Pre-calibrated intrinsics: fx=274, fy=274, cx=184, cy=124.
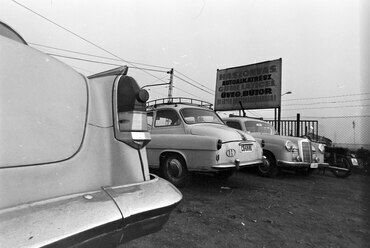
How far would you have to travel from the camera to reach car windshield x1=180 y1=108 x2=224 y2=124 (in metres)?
5.52

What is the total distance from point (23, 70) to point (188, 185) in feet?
13.9

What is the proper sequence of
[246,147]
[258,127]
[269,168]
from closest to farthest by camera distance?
[246,147]
[269,168]
[258,127]

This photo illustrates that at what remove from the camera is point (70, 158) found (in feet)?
4.59

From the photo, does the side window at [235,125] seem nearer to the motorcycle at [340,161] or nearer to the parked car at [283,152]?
the parked car at [283,152]

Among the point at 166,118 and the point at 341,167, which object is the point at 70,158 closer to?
the point at 166,118

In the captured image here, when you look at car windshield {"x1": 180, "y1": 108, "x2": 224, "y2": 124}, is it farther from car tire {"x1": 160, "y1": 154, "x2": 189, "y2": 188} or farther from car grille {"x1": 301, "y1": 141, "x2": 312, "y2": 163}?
car grille {"x1": 301, "y1": 141, "x2": 312, "y2": 163}

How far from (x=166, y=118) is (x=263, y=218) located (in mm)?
2894

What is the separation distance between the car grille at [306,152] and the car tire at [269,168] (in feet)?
2.52

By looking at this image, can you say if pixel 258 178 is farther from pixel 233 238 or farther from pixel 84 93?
pixel 84 93

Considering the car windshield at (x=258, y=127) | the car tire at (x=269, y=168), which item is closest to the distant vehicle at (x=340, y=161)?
the car windshield at (x=258, y=127)

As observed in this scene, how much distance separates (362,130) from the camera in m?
9.50

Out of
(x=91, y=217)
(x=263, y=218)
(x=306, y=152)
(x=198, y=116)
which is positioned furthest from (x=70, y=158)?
(x=306, y=152)

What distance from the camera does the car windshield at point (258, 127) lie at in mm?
7745

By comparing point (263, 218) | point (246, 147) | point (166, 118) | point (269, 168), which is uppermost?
point (166, 118)
